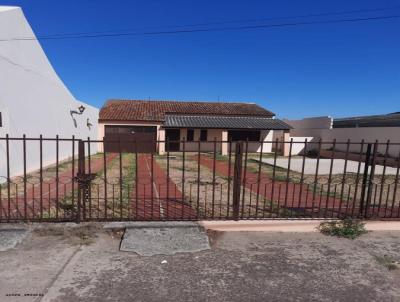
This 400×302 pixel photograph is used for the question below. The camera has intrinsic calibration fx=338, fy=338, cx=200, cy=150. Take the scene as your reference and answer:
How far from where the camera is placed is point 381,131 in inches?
850

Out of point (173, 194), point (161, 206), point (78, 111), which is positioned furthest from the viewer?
point (78, 111)

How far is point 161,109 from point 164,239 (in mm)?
24460

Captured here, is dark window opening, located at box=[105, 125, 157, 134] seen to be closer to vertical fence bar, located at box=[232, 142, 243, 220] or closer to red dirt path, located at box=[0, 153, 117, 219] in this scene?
red dirt path, located at box=[0, 153, 117, 219]

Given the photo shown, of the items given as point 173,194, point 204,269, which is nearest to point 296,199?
point 173,194

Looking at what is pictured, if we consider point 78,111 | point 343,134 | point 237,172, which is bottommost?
point 343,134

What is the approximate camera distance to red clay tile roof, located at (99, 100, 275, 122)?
83.7 feet

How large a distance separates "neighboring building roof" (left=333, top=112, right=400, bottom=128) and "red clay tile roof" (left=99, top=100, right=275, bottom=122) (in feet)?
21.2

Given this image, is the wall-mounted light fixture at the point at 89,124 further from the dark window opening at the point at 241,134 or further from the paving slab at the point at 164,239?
the paving slab at the point at 164,239

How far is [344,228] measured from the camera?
5.08m

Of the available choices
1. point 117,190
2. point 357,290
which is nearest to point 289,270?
point 357,290

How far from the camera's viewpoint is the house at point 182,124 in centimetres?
2477

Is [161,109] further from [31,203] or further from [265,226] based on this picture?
[265,226]

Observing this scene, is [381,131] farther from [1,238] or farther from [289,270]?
[1,238]

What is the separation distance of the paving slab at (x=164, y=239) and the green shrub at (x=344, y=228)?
6.18 ft
